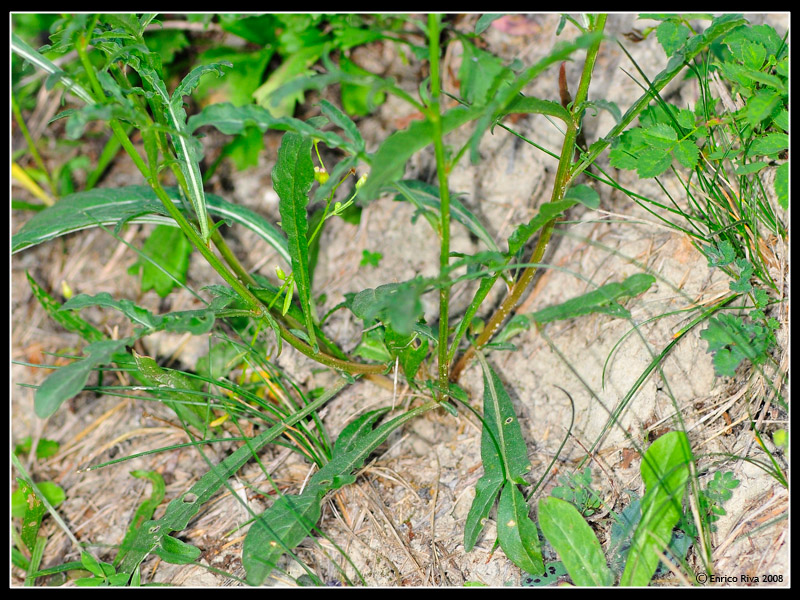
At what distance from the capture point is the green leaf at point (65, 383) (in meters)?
1.31

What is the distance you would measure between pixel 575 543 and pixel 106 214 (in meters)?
1.71

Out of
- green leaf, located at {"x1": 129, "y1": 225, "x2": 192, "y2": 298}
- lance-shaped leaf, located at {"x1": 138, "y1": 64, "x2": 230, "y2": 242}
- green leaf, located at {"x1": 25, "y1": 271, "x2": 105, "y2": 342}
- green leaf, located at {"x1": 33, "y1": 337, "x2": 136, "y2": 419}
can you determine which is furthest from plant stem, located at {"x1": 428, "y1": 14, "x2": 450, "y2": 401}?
green leaf, located at {"x1": 25, "y1": 271, "x2": 105, "y2": 342}

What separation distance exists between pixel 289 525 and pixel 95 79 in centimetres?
119


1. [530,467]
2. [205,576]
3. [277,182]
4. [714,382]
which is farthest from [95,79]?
[714,382]

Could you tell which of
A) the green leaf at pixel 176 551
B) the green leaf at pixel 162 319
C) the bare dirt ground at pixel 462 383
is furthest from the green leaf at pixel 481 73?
the green leaf at pixel 176 551

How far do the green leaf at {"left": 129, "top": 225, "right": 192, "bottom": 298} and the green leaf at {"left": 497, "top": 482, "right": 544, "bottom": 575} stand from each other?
1.54 meters

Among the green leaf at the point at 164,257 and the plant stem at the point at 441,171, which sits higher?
the plant stem at the point at 441,171

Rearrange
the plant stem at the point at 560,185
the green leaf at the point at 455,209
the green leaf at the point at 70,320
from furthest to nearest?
the green leaf at the point at 70,320 < the green leaf at the point at 455,209 < the plant stem at the point at 560,185

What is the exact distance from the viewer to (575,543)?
5.05ft

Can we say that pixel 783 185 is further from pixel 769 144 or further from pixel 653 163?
pixel 653 163

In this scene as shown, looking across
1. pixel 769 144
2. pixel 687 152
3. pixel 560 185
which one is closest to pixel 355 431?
pixel 560 185

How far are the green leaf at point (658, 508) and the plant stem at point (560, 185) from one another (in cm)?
59

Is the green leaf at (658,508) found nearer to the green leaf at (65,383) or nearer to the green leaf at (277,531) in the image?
the green leaf at (277,531)

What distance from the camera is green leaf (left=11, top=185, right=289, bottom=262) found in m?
1.91
